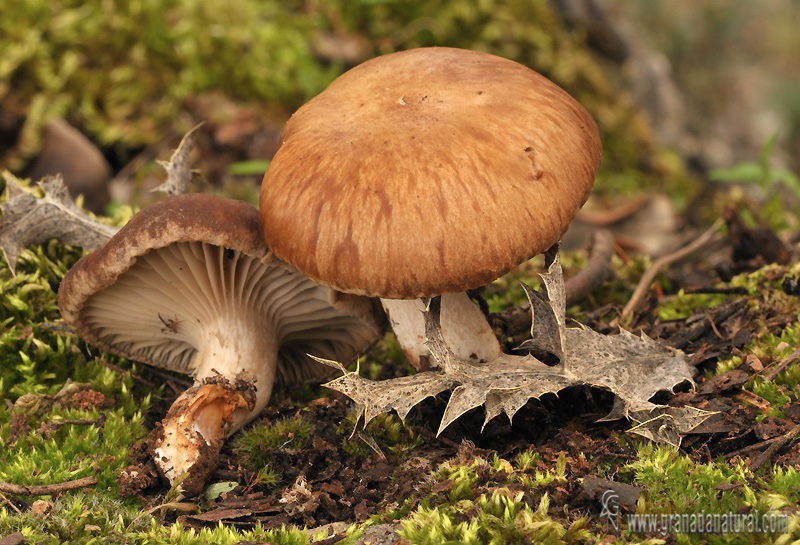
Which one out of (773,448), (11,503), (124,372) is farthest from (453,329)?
(11,503)

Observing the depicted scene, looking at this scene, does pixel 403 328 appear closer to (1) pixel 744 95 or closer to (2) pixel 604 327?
(2) pixel 604 327

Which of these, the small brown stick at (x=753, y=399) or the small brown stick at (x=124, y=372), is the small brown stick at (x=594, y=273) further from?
the small brown stick at (x=124, y=372)

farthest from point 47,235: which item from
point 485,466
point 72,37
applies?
point 72,37

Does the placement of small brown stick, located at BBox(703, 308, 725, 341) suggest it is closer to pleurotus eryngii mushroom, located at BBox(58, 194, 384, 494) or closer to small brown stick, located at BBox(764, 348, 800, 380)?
small brown stick, located at BBox(764, 348, 800, 380)

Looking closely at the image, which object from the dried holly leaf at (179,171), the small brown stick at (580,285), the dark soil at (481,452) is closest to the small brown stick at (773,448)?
the dark soil at (481,452)

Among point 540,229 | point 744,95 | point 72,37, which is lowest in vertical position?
point 744,95

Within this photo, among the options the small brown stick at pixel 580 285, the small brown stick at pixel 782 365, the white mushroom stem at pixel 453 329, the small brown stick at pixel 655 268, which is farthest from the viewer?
the small brown stick at pixel 655 268
